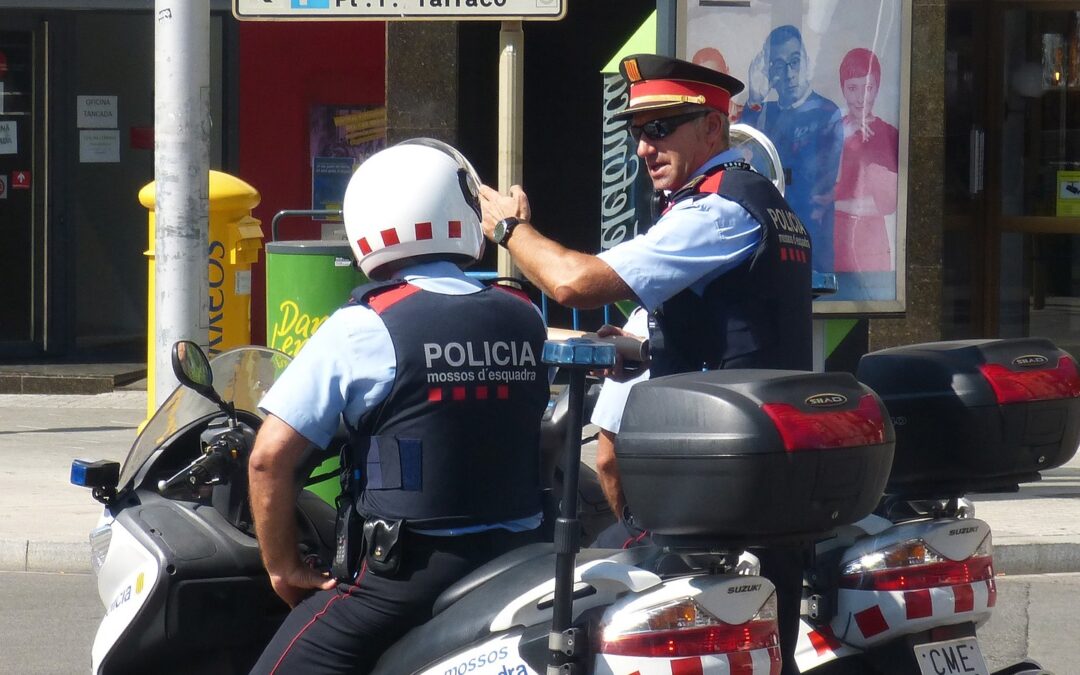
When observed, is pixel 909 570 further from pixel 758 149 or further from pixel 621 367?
pixel 758 149

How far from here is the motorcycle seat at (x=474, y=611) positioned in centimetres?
279

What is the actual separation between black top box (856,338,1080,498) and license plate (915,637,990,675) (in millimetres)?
327

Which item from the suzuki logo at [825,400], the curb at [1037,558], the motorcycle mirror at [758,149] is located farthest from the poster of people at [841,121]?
the suzuki logo at [825,400]

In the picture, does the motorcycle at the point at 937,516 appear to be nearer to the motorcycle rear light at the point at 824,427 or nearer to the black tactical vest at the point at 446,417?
the motorcycle rear light at the point at 824,427

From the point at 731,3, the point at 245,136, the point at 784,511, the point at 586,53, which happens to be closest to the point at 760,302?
the point at 784,511

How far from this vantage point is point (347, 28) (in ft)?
40.8

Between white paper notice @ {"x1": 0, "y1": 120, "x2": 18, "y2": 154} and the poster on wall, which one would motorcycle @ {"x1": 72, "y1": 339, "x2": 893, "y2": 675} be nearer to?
the poster on wall

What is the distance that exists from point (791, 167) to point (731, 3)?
100 cm

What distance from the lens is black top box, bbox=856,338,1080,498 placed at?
10.9 feet

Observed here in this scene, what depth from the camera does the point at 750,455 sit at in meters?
2.63

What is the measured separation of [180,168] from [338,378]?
4.15 metres

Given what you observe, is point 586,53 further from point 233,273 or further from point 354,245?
point 354,245

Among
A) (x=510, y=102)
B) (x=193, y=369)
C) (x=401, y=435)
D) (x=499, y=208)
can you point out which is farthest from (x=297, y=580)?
(x=510, y=102)

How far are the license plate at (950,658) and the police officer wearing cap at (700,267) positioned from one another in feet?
0.96
